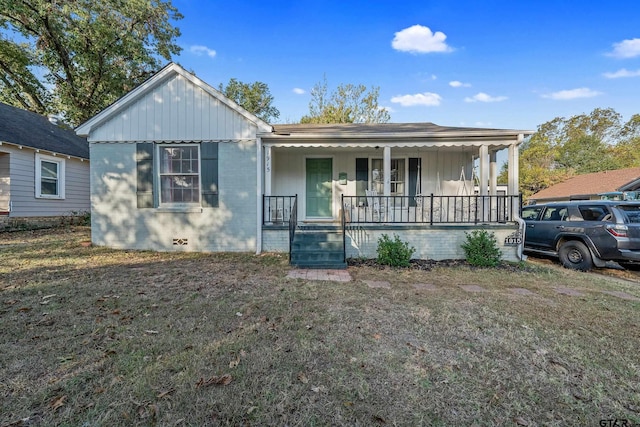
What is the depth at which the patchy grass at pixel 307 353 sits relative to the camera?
1863 millimetres

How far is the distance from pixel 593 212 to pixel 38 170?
17159 millimetres

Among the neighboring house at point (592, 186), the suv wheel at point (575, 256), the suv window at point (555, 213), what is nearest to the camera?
the suv wheel at point (575, 256)

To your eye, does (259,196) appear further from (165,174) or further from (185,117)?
(185,117)

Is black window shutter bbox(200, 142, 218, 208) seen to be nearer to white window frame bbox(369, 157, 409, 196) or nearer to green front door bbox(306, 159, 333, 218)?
green front door bbox(306, 159, 333, 218)

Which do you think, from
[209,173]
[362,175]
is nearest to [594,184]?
[362,175]

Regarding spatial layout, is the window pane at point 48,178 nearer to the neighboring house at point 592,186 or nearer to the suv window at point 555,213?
the suv window at point 555,213

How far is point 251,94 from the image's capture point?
82.7 feet

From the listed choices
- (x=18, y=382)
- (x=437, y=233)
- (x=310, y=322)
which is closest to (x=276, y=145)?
(x=437, y=233)

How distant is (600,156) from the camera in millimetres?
28750

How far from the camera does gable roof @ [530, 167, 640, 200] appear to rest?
61.0ft

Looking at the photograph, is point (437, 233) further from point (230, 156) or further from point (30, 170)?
point (30, 170)

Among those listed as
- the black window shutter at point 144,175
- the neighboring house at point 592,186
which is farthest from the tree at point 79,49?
the neighboring house at point 592,186

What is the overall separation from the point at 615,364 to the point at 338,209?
6.98 metres

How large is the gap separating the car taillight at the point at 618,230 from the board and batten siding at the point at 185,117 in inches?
322
